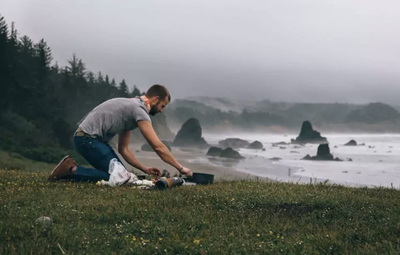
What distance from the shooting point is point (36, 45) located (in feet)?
249

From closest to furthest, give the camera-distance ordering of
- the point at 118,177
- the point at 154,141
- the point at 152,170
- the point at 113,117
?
the point at 154,141 → the point at 118,177 → the point at 113,117 → the point at 152,170

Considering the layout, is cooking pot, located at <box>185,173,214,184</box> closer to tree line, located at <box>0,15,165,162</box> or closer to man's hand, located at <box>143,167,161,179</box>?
man's hand, located at <box>143,167,161,179</box>

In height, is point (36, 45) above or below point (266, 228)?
above

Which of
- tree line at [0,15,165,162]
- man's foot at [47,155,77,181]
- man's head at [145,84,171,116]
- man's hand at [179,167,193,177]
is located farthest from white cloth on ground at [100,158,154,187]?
tree line at [0,15,165,162]

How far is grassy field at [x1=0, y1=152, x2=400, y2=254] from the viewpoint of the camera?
540 cm

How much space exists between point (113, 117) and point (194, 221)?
4.24 m

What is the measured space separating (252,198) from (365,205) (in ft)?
6.15

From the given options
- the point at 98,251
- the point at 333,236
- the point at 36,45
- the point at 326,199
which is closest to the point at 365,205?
the point at 326,199

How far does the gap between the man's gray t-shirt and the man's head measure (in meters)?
0.19

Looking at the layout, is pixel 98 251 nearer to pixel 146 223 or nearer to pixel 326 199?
pixel 146 223

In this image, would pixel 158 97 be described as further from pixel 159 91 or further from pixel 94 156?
pixel 94 156

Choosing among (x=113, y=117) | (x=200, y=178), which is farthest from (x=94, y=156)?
(x=200, y=178)

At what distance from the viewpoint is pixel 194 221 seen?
6465 millimetres

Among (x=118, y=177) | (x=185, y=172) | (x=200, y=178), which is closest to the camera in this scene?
(x=185, y=172)
